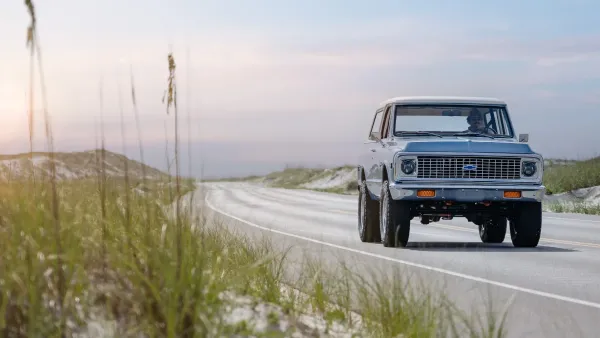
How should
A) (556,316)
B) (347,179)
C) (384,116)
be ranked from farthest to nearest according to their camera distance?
(347,179) < (384,116) < (556,316)

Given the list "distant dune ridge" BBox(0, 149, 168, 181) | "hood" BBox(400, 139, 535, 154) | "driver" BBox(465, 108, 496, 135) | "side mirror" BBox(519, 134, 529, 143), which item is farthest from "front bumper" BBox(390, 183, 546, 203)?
"distant dune ridge" BBox(0, 149, 168, 181)

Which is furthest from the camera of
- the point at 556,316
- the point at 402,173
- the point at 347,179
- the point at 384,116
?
the point at 347,179

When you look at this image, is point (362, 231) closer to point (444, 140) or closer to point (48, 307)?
point (444, 140)

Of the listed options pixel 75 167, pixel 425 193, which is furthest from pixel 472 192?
pixel 75 167

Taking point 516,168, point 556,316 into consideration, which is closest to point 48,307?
point 556,316

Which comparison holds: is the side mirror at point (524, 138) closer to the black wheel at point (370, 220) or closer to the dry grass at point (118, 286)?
the black wheel at point (370, 220)

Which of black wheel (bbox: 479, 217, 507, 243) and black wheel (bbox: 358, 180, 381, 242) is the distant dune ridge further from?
black wheel (bbox: 479, 217, 507, 243)

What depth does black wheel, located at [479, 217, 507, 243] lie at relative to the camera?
55.8 feet

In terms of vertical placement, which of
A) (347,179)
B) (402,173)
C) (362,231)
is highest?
(402,173)

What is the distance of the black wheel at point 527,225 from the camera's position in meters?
15.1

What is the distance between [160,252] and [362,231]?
11.4 meters

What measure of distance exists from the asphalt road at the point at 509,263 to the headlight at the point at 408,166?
1202 millimetres

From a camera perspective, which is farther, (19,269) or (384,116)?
(384,116)

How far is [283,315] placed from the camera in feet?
21.0
